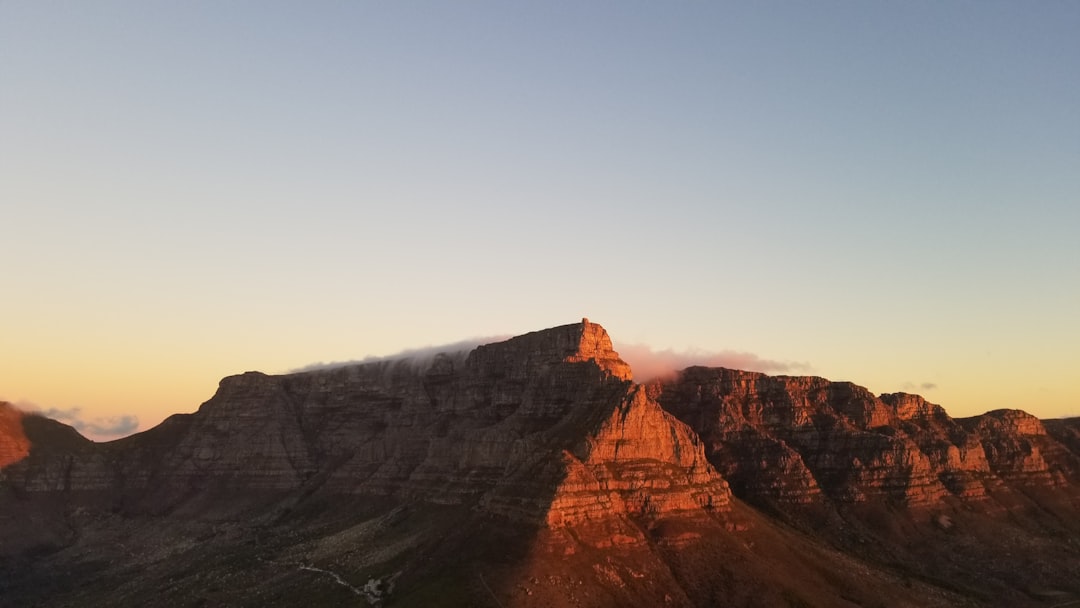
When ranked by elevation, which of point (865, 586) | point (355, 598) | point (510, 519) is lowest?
point (865, 586)

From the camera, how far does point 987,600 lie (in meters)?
198

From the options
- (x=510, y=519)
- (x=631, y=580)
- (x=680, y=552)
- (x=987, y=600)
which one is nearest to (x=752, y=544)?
(x=680, y=552)

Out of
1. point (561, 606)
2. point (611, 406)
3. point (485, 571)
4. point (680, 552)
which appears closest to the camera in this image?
point (561, 606)

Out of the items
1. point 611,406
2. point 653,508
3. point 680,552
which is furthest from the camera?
point 611,406

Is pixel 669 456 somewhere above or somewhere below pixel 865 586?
above

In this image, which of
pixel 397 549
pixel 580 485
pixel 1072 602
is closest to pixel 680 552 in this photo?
pixel 580 485

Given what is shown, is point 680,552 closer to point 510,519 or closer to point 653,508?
point 653,508

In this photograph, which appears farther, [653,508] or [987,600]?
[987,600]

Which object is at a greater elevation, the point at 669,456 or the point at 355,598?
the point at 669,456

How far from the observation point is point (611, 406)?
632 ft

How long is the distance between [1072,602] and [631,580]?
130 meters

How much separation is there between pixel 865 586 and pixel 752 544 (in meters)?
25.6

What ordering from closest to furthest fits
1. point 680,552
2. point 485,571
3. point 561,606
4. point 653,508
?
point 561,606
point 485,571
point 680,552
point 653,508

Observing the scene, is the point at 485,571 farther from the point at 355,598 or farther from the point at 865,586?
the point at 865,586
